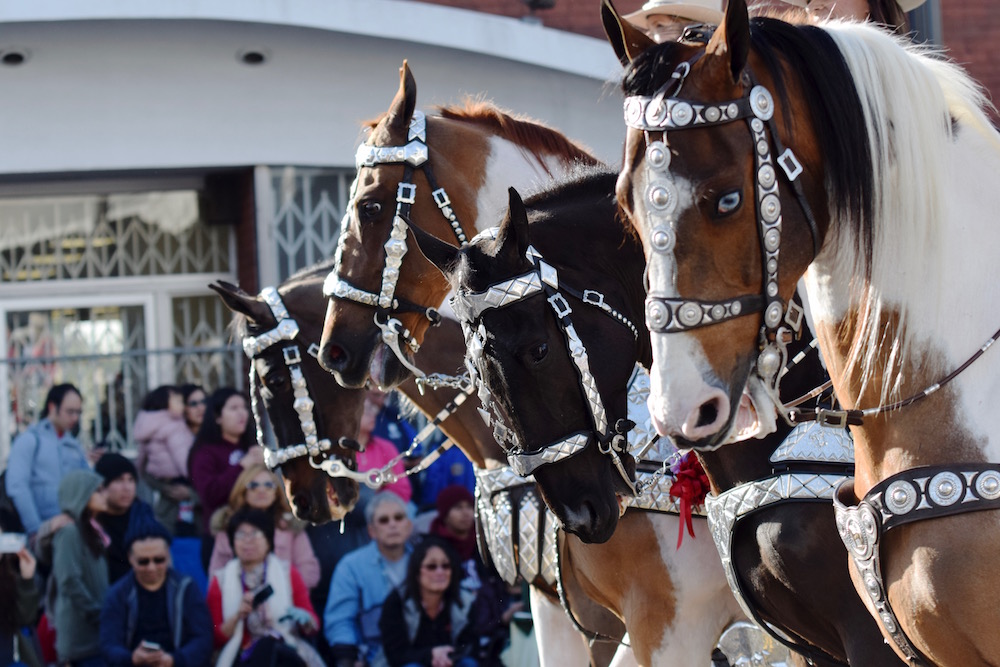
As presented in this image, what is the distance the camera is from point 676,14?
4438mm

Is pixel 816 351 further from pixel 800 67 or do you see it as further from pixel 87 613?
pixel 87 613

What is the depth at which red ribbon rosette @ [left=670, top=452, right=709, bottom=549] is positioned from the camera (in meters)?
3.69

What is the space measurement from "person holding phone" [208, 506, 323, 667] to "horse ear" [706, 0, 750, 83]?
5508 mm

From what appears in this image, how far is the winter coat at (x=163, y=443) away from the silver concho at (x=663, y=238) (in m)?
5.98

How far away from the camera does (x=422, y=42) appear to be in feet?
31.3

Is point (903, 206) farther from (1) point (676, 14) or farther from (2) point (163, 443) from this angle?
(2) point (163, 443)

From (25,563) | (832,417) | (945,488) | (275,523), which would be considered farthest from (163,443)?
(945,488)

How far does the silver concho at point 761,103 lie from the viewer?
2396mm

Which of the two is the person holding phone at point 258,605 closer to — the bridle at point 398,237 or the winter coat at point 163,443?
the winter coat at point 163,443

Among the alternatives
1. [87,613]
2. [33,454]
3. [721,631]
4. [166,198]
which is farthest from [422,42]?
[721,631]

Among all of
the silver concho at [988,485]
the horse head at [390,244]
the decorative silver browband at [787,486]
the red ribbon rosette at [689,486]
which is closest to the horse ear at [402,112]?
the horse head at [390,244]

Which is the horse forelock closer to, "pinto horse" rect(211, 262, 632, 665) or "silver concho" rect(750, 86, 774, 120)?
"pinto horse" rect(211, 262, 632, 665)

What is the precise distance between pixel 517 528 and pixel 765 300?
2.12 meters

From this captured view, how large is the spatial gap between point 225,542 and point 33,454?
1310mm
